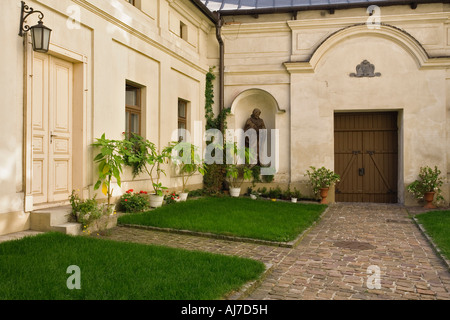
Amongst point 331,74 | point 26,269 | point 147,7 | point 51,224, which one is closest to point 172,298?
point 26,269

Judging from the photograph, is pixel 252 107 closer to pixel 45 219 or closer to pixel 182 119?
pixel 182 119

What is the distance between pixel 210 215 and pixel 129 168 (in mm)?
2241

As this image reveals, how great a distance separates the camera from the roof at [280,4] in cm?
1312

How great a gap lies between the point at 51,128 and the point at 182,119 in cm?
578

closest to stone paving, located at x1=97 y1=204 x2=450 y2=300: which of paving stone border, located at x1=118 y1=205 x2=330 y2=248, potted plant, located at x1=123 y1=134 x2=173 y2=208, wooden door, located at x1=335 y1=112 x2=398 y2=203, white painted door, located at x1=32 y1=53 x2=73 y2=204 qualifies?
paving stone border, located at x1=118 y1=205 x2=330 y2=248

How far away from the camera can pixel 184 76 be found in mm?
12500

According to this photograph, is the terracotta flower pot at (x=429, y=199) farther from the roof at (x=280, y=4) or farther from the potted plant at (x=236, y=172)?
the roof at (x=280, y=4)

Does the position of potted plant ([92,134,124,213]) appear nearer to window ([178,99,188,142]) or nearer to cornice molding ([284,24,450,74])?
window ([178,99,188,142])

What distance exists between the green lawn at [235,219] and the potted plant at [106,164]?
0.73m

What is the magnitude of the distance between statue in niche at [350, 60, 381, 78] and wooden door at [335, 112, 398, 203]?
4.48 feet

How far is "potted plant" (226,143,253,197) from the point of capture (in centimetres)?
1349

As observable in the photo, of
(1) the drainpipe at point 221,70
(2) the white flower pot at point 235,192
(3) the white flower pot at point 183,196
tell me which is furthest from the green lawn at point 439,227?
(1) the drainpipe at point 221,70

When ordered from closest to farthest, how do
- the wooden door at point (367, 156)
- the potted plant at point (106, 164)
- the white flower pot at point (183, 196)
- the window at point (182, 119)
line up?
the potted plant at point (106, 164) → the white flower pot at point (183, 196) → the window at point (182, 119) → the wooden door at point (367, 156)

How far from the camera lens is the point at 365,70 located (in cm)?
1328
